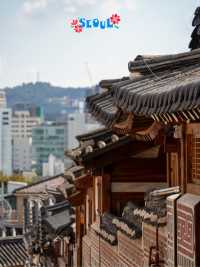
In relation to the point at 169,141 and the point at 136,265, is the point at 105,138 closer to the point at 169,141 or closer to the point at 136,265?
the point at 136,265

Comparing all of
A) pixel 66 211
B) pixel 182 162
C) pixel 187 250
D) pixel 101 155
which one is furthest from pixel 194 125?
pixel 66 211

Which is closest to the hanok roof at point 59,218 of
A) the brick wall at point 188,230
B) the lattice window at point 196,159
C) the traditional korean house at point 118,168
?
the traditional korean house at point 118,168

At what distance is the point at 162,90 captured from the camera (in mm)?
6664

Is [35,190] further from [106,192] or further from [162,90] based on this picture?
[162,90]

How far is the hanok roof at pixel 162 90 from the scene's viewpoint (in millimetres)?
5829

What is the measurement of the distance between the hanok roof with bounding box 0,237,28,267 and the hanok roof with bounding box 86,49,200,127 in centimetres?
3398

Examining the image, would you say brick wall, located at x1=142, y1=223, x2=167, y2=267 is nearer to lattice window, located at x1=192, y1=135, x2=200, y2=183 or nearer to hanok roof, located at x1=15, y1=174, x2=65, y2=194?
lattice window, located at x1=192, y1=135, x2=200, y2=183

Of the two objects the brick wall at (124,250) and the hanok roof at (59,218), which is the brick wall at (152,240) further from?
the hanok roof at (59,218)

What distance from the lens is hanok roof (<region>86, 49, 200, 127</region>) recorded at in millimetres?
5829

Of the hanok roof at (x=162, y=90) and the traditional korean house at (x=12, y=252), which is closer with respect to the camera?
the hanok roof at (x=162, y=90)

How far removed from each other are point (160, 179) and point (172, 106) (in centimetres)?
788

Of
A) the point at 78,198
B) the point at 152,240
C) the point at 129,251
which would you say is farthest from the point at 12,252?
the point at 152,240

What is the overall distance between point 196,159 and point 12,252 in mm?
37533

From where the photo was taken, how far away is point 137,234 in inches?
384
